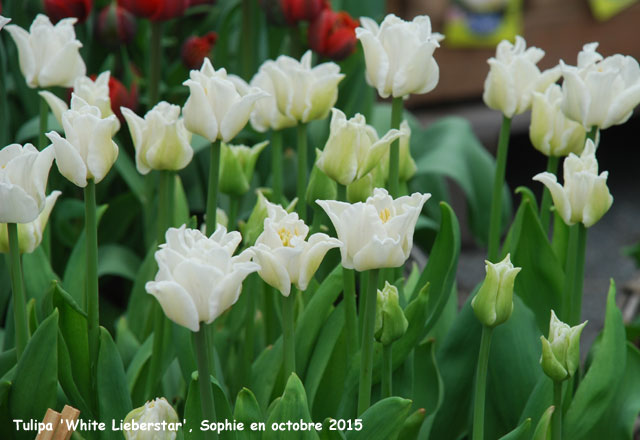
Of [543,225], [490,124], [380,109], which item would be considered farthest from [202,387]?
[490,124]

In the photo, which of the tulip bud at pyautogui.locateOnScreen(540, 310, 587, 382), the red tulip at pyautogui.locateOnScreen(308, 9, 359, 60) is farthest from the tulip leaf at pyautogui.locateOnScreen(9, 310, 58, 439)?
the red tulip at pyautogui.locateOnScreen(308, 9, 359, 60)

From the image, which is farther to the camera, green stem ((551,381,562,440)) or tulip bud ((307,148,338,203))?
tulip bud ((307,148,338,203))

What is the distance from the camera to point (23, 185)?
0.65 meters

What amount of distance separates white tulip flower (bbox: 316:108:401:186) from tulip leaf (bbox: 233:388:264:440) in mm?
189

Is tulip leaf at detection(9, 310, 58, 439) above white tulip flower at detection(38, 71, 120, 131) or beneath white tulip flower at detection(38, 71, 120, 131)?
beneath

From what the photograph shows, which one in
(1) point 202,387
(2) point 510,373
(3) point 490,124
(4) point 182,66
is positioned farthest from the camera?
(3) point 490,124

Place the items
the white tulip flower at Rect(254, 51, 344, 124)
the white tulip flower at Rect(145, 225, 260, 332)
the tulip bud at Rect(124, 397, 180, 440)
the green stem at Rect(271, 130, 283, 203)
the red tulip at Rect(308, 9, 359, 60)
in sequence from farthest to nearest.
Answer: the red tulip at Rect(308, 9, 359, 60) → the green stem at Rect(271, 130, 283, 203) → the white tulip flower at Rect(254, 51, 344, 124) → the tulip bud at Rect(124, 397, 180, 440) → the white tulip flower at Rect(145, 225, 260, 332)

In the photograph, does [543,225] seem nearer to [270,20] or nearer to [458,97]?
[270,20]

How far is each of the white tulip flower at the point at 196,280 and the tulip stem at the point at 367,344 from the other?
0.40 feet

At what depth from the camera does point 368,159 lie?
2.49 feet

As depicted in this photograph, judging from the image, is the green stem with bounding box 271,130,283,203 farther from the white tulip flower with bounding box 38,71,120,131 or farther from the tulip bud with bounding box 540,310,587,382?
the tulip bud with bounding box 540,310,587,382

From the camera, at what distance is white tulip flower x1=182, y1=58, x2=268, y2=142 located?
0.71 m

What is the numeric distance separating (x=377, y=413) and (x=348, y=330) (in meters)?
0.15

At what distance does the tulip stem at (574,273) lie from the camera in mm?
774
